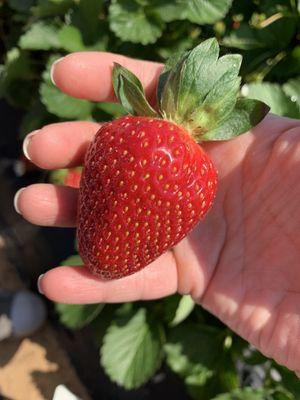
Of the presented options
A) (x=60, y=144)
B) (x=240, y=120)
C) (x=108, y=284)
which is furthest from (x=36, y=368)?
(x=240, y=120)

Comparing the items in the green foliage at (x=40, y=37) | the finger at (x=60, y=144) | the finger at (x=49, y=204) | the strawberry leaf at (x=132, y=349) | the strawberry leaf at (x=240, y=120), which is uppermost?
the strawberry leaf at (x=240, y=120)

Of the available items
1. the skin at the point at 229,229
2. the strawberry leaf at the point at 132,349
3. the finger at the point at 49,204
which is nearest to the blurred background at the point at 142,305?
the strawberry leaf at the point at 132,349

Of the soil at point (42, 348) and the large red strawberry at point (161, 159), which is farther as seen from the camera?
the soil at point (42, 348)

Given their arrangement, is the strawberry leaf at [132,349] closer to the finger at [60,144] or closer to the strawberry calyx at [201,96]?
the finger at [60,144]

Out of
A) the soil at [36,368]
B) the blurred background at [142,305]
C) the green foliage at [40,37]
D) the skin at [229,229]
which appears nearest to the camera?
the skin at [229,229]

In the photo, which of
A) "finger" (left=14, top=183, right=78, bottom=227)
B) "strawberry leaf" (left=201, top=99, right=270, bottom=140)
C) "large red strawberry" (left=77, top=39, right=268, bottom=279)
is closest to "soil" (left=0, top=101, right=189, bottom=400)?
"finger" (left=14, top=183, right=78, bottom=227)

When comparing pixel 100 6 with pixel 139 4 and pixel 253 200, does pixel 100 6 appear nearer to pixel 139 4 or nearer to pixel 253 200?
pixel 139 4

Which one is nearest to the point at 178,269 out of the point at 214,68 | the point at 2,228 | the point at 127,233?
the point at 127,233

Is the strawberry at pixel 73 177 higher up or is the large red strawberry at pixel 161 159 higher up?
the large red strawberry at pixel 161 159
